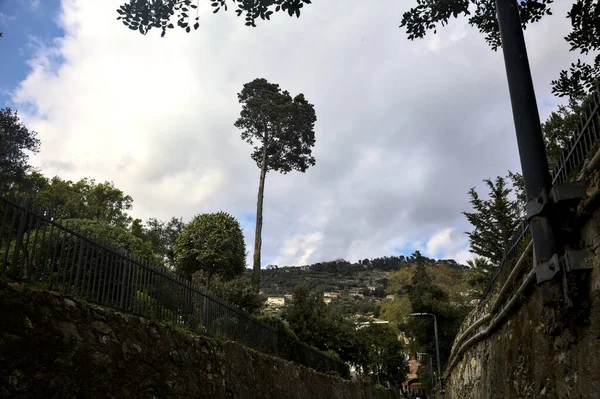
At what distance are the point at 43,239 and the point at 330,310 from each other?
75.4 feet

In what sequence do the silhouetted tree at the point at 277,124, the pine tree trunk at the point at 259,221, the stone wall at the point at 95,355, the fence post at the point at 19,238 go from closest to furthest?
the stone wall at the point at 95,355 → the fence post at the point at 19,238 → the pine tree trunk at the point at 259,221 → the silhouetted tree at the point at 277,124

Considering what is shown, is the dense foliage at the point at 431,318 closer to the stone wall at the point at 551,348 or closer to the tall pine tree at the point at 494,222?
the tall pine tree at the point at 494,222

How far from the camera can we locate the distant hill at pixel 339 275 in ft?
419

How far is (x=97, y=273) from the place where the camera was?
244 inches

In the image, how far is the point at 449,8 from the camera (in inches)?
281

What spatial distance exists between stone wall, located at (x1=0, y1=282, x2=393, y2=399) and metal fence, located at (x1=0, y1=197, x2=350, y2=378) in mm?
382

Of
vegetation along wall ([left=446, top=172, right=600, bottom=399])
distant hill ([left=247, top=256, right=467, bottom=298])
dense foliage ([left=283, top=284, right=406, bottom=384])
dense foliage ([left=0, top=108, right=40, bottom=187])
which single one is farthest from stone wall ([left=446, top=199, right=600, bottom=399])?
distant hill ([left=247, top=256, right=467, bottom=298])

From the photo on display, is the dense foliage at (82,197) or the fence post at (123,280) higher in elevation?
the dense foliage at (82,197)

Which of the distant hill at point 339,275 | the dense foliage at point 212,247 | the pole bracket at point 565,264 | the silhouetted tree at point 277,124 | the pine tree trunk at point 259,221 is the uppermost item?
the distant hill at point 339,275

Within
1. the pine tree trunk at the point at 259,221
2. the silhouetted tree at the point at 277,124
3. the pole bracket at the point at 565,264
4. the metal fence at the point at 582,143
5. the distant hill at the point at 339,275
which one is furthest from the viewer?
the distant hill at the point at 339,275

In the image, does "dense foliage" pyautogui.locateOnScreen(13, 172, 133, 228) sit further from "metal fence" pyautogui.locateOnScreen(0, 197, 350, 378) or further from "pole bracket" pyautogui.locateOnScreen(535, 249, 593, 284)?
"pole bracket" pyautogui.locateOnScreen(535, 249, 593, 284)

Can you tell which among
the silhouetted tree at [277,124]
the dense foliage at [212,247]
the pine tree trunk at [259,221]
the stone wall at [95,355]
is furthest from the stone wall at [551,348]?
the silhouetted tree at [277,124]

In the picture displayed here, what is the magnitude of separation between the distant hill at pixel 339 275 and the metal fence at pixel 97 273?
335ft

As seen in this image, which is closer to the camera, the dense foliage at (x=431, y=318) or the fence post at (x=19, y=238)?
the fence post at (x=19, y=238)
